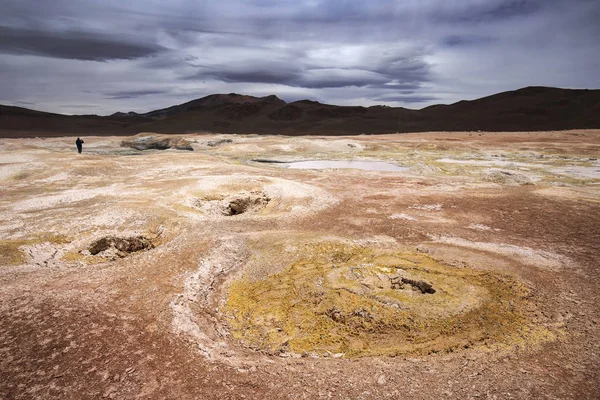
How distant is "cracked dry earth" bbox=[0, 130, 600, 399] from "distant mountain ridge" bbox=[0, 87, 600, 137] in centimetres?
7384

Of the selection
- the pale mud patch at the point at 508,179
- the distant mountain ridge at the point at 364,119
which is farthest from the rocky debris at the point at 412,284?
the distant mountain ridge at the point at 364,119

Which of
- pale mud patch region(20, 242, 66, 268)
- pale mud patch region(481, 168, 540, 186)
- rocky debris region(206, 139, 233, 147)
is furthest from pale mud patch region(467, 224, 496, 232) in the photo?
rocky debris region(206, 139, 233, 147)

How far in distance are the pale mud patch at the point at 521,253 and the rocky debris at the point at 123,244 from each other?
1079 cm

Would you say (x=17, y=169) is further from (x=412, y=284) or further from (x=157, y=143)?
(x=157, y=143)

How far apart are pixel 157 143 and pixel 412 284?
53.1 metres

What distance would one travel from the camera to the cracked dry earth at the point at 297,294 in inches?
229

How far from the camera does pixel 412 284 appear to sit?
9.30m

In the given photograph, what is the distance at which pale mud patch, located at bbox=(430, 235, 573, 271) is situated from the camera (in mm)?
10500

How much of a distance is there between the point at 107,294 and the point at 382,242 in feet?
28.9

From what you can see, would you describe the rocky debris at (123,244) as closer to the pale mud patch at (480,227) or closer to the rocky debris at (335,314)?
the rocky debris at (335,314)

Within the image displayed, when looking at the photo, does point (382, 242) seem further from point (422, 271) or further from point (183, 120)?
point (183, 120)

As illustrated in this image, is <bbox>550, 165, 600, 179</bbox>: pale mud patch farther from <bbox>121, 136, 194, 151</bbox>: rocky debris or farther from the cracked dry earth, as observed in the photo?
<bbox>121, 136, 194, 151</bbox>: rocky debris

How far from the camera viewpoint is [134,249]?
41.7ft

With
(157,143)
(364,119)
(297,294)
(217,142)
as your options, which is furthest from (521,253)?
(364,119)
